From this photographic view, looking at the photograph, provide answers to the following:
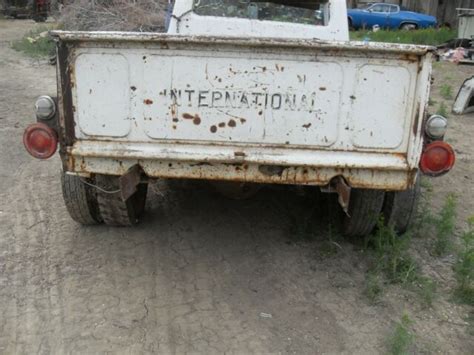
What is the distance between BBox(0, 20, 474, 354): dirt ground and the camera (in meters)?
3.36

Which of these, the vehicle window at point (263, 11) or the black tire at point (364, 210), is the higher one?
the vehicle window at point (263, 11)

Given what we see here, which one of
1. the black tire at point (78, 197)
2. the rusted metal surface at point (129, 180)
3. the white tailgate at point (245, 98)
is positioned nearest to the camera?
the white tailgate at point (245, 98)

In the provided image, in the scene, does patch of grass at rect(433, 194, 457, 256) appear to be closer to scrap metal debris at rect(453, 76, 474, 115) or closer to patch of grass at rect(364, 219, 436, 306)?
patch of grass at rect(364, 219, 436, 306)

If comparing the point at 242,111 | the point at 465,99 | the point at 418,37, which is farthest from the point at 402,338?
the point at 418,37

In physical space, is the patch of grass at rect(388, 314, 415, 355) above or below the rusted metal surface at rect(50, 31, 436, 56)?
below

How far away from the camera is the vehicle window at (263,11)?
5.07 m

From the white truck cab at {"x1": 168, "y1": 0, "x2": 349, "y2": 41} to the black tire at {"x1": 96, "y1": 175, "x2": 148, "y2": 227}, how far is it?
4.95ft

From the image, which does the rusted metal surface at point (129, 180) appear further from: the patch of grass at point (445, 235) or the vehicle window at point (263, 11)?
the patch of grass at point (445, 235)

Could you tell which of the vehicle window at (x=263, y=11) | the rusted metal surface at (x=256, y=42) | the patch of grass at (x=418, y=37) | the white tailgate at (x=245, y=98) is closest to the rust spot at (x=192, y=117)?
the white tailgate at (x=245, y=98)

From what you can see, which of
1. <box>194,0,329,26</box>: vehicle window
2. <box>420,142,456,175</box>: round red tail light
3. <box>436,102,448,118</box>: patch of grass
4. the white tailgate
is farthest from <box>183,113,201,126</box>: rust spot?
<box>436,102,448,118</box>: patch of grass

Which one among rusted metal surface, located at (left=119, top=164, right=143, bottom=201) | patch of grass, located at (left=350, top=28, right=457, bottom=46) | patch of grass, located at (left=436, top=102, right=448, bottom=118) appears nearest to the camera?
rusted metal surface, located at (left=119, top=164, right=143, bottom=201)

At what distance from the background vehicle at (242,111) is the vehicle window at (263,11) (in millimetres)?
1632

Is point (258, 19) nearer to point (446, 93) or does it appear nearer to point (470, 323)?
point (470, 323)

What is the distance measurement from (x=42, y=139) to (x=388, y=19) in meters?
21.4
